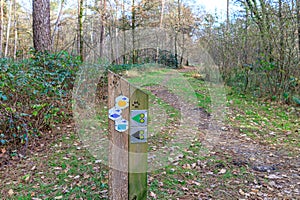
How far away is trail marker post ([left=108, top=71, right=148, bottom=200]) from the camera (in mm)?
1679

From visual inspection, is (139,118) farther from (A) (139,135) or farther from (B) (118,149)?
(B) (118,149)

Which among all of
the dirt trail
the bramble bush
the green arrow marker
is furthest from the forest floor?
the green arrow marker

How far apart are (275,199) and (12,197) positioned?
8.70 feet

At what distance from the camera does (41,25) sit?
19.2ft

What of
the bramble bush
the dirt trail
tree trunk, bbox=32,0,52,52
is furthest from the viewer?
tree trunk, bbox=32,0,52,52

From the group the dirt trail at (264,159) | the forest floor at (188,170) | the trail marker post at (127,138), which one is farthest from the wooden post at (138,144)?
the dirt trail at (264,159)

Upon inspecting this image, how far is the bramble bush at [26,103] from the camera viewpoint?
329cm

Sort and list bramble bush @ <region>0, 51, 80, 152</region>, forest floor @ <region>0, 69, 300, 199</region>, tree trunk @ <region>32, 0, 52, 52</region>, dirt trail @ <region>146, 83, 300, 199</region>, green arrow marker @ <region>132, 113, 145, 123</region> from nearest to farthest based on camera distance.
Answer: green arrow marker @ <region>132, 113, 145, 123</region> < forest floor @ <region>0, 69, 300, 199</region> < dirt trail @ <region>146, 83, 300, 199</region> < bramble bush @ <region>0, 51, 80, 152</region> < tree trunk @ <region>32, 0, 52, 52</region>

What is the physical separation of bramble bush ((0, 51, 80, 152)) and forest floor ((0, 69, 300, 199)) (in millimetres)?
234

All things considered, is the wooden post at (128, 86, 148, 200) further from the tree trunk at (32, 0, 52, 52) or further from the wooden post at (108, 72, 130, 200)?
the tree trunk at (32, 0, 52, 52)

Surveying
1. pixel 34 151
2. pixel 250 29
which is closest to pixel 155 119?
pixel 34 151

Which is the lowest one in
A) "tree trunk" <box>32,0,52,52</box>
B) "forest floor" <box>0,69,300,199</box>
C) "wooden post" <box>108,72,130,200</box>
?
"forest floor" <box>0,69,300,199</box>

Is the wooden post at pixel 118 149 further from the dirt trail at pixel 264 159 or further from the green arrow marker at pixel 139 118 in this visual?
the dirt trail at pixel 264 159

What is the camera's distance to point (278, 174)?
3135 mm
